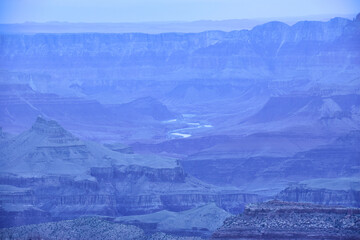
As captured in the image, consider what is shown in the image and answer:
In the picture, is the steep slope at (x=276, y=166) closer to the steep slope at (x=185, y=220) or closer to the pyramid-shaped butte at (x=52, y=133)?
the pyramid-shaped butte at (x=52, y=133)

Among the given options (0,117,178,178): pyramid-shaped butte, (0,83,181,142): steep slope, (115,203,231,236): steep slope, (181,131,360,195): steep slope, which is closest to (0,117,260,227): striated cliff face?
(0,117,178,178): pyramid-shaped butte

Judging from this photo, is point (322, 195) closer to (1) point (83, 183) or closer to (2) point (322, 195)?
(2) point (322, 195)

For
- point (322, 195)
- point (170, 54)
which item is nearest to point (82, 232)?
point (322, 195)

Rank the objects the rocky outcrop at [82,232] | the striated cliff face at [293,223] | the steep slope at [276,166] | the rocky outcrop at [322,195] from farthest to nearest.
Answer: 1. the steep slope at [276,166]
2. the rocky outcrop at [322,195]
3. the rocky outcrop at [82,232]
4. the striated cliff face at [293,223]

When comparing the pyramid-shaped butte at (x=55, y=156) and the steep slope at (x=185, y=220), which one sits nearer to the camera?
the steep slope at (x=185, y=220)

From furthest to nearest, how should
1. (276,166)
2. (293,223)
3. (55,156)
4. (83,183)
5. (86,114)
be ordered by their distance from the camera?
(86,114)
(276,166)
(55,156)
(83,183)
(293,223)

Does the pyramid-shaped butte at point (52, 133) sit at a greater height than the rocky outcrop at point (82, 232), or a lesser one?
greater

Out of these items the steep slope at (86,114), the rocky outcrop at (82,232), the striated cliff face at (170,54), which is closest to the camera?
the rocky outcrop at (82,232)

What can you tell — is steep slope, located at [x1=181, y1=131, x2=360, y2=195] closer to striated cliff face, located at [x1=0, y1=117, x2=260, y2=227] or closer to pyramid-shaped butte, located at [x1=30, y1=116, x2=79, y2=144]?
striated cliff face, located at [x1=0, y1=117, x2=260, y2=227]

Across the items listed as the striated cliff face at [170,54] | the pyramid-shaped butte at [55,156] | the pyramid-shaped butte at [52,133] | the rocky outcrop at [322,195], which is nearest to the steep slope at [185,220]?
the rocky outcrop at [322,195]
